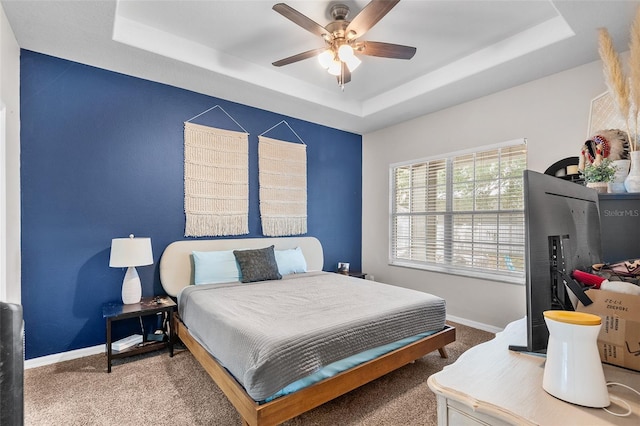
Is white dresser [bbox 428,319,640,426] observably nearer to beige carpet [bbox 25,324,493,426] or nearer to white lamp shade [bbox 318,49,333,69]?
beige carpet [bbox 25,324,493,426]

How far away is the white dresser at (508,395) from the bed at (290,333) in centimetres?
108

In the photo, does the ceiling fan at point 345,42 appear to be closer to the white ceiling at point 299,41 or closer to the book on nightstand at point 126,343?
the white ceiling at point 299,41

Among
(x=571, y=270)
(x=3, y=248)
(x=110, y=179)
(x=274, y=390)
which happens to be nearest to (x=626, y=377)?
(x=571, y=270)

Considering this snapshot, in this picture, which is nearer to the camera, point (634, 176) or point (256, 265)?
point (634, 176)

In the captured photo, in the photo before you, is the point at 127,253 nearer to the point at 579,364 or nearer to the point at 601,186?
the point at 579,364

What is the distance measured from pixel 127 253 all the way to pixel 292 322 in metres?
1.71

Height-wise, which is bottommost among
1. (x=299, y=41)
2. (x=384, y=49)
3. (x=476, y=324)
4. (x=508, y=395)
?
(x=476, y=324)

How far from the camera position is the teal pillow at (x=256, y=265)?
3.29 meters

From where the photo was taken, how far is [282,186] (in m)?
4.18

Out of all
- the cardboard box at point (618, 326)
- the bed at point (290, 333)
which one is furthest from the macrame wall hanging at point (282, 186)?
the cardboard box at point (618, 326)

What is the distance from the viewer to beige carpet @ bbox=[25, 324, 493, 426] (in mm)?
1941

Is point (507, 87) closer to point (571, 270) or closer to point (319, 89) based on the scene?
point (319, 89)

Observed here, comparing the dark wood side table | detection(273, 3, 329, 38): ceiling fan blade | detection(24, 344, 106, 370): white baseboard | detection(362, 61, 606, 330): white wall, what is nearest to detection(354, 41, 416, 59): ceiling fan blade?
detection(273, 3, 329, 38): ceiling fan blade

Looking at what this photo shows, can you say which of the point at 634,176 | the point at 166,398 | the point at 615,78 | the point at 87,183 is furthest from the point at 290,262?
the point at 615,78
